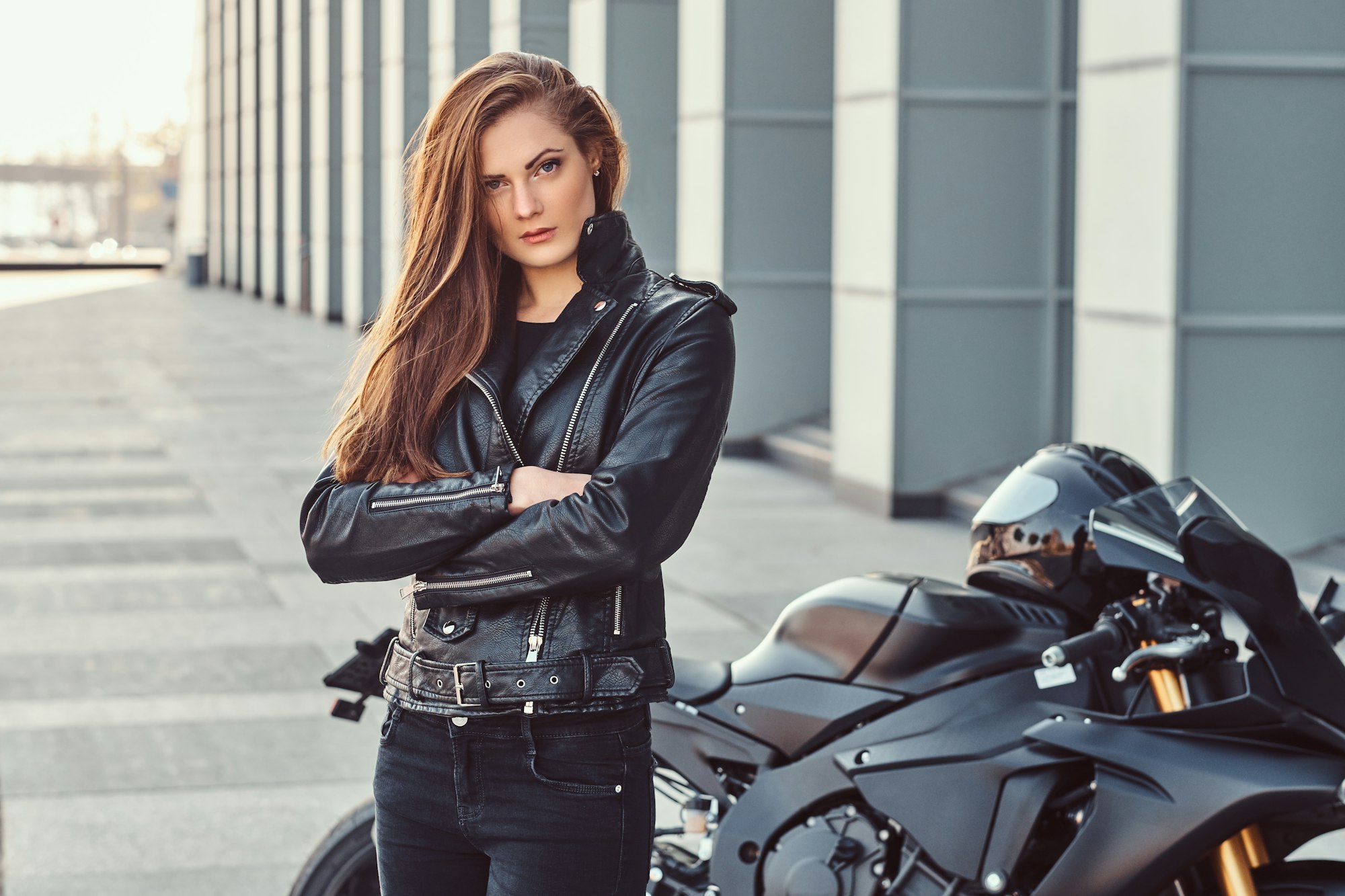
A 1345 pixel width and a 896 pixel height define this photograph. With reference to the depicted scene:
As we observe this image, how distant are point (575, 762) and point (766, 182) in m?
11.3

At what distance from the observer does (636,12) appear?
15336mm

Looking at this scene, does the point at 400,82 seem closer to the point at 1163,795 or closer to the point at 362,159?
the point at 362,159

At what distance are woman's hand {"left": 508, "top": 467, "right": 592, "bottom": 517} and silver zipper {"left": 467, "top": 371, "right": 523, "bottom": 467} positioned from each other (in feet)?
0.12

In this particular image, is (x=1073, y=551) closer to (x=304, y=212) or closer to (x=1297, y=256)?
(x=1297, y=256)

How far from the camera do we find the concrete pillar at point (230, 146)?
45.6m

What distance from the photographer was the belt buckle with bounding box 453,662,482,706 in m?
2.30

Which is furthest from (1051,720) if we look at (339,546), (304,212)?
(304,212)

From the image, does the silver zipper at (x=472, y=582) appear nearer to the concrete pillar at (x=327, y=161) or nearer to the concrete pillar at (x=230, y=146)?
the concrete pillar at (x=327, y=161)

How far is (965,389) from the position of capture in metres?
10.6

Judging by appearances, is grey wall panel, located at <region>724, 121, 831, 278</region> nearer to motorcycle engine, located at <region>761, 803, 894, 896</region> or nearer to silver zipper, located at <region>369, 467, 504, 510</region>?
motorcycle engine, located at <region>761, 803, 894, 896</region>

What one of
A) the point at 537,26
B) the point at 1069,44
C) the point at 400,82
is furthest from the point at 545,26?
the point at 1069,44

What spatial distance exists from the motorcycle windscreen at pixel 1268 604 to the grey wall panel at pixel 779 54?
418 inches

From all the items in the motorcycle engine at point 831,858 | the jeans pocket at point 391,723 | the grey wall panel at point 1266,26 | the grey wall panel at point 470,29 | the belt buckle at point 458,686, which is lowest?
the motorcycle engine at point 831,858

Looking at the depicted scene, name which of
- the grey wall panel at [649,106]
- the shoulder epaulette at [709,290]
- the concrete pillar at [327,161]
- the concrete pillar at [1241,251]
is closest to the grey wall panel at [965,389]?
the concrete pillar at [1241,251]
